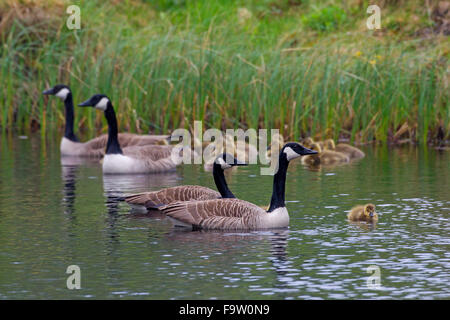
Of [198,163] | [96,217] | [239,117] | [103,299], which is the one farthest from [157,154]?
[103,299]

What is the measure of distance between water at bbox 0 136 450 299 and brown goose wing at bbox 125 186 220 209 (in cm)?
27

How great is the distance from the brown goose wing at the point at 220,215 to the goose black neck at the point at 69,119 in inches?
386

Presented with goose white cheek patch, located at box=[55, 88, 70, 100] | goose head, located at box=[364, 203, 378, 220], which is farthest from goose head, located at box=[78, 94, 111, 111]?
goose head, located at box=[364, 203, 378, 220]

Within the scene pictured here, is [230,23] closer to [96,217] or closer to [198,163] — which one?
[198,163]

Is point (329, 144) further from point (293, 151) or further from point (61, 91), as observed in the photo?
point (293, 151)

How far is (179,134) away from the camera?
2192 cm

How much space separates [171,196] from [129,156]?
17.7 feet

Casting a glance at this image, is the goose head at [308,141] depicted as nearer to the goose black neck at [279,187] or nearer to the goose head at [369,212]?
the goose head at [369,212]

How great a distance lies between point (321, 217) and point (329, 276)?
355 cm

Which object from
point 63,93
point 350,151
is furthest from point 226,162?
→ point 63,93

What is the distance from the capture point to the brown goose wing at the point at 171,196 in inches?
528

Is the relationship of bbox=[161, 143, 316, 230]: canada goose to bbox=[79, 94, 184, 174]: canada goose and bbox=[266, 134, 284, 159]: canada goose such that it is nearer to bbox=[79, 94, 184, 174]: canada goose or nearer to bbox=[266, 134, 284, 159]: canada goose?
bbox=[79, 94, 184, 174]: canada goose

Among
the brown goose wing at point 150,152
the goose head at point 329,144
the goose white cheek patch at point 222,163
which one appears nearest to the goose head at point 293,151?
the goose white cheek patch at point 222,163

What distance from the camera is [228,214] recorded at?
39.6ft
